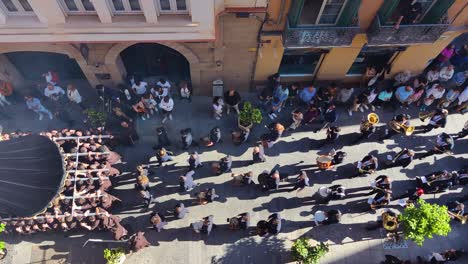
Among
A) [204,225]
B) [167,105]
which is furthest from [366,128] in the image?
[167,105]

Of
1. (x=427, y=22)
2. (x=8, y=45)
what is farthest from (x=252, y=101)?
(x=8, y=45)

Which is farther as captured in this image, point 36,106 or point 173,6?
point 36,106

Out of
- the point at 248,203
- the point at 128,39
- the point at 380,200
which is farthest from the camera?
the point at 248,203

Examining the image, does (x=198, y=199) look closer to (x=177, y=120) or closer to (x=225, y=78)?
(x=177, y=120)

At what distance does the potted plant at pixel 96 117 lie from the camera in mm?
19688

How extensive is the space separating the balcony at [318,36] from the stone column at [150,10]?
18.4 ft

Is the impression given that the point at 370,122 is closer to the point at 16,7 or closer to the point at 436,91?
the point at 436,91

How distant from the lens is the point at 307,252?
56.4 ft

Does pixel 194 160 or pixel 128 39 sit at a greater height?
pixel 128 39

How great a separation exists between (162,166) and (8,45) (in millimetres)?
9097

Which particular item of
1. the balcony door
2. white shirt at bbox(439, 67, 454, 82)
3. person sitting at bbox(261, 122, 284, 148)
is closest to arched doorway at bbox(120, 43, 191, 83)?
person sitting at bbox(261, 122, 284, 148)

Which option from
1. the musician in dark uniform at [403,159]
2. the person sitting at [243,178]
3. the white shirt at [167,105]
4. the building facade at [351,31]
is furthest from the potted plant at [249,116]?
the musician in dark uniform at [403,159]

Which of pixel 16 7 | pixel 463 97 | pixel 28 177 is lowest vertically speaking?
pixel 28 177

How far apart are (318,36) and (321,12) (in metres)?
1.04
